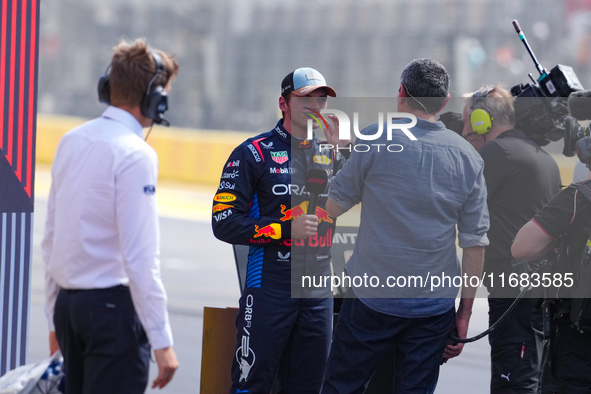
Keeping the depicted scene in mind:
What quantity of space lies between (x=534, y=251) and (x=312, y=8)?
21.5 m

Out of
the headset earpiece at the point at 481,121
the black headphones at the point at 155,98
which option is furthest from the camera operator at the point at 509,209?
the black headphones at the point at 155,98

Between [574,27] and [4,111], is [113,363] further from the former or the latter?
[574,27]

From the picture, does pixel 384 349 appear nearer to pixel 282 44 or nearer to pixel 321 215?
pixel 321 215

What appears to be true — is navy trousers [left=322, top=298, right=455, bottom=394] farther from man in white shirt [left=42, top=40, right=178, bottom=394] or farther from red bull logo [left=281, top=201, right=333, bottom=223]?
man in white shirt [left=42, top=40, right=178, bottom=394]

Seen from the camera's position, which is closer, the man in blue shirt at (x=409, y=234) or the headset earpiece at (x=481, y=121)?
the man in blue shirt at (x=409, y=234)

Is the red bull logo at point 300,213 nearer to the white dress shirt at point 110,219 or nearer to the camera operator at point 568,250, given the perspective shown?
the camera operator at point 568,250

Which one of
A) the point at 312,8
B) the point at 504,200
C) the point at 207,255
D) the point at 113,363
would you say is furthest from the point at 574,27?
the point at 113,363

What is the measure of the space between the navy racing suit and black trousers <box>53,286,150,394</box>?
3.06 ft

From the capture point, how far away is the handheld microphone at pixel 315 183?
3873mm

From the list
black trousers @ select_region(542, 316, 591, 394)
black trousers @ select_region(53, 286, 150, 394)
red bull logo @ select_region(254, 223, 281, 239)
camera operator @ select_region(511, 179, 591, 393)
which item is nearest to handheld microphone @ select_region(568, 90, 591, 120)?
camera operator @ select_region(511, 179, 591, 393)

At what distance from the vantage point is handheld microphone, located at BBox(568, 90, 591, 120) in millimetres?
3969

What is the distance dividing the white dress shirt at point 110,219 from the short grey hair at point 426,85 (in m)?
1.24

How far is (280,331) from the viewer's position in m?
3.93

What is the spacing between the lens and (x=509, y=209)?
15.0 feet
